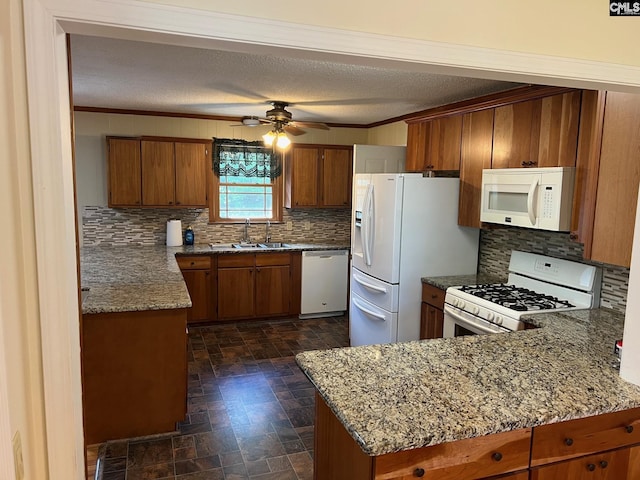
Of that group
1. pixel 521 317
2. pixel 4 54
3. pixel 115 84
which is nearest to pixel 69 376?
pixel 4 54

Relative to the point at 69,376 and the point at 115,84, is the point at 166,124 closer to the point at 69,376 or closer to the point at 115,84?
the point at 115,84

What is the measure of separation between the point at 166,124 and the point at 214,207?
1.07 m

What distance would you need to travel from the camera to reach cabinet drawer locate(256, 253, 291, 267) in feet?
17.0

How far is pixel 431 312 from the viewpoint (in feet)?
12.1

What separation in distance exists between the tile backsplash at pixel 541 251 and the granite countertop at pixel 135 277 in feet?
7.49

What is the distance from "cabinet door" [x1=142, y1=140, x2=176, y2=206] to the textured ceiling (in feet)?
1.38

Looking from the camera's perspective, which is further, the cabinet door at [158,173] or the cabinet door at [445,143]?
the cabinet door at [158,173]

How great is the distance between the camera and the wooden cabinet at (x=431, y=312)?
3.58m

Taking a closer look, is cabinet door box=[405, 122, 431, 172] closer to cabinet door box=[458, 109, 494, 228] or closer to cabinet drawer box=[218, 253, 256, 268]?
cabinet door box=[458, 109, 494, 228]

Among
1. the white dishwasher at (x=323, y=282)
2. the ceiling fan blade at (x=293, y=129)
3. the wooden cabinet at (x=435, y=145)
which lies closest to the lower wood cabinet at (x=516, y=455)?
the wooden cabinet at (x=435, y=145)

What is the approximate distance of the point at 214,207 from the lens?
18.0 ft

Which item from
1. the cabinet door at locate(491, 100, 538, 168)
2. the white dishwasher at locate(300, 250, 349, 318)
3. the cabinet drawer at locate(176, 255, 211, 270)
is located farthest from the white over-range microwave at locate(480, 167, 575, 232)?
the cabinet drawer at locate(176, 255, 211, 270)

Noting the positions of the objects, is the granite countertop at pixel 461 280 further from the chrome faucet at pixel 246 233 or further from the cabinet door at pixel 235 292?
the chrome faucet at pixel 246 233

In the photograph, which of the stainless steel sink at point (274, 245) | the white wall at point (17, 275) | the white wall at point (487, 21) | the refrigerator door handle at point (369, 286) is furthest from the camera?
the stainless steel sink at point (274, 245)
